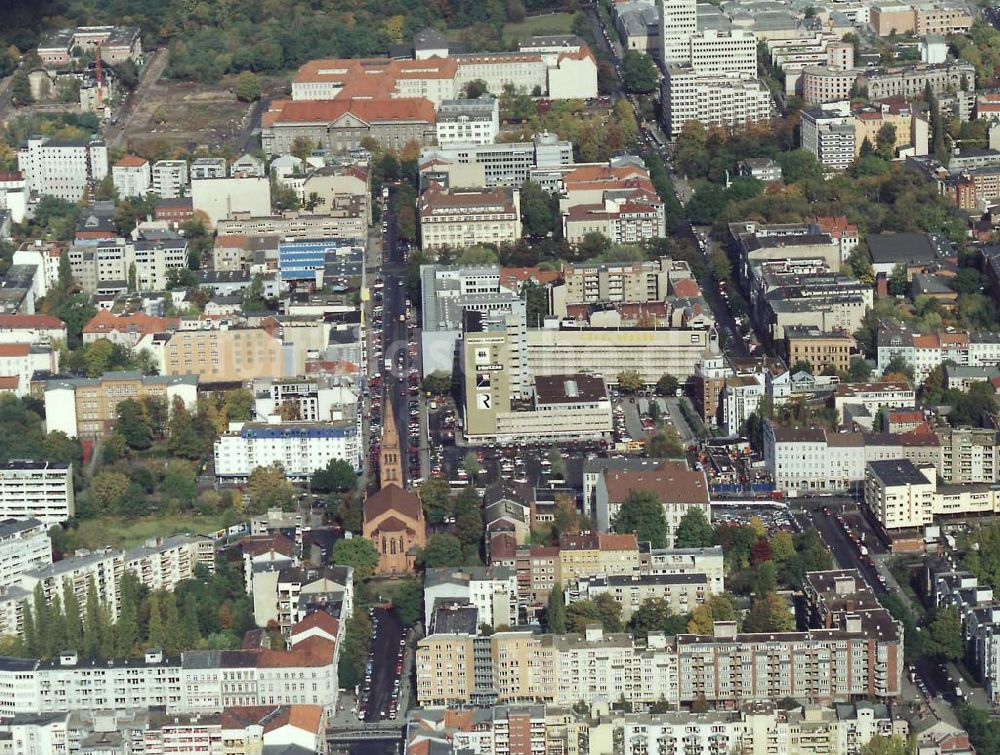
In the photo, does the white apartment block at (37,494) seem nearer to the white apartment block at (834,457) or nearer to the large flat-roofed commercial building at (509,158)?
the white apartment block at (834,457)

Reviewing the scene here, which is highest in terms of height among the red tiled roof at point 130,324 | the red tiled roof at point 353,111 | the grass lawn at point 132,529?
the red tiled roof at point 353,111

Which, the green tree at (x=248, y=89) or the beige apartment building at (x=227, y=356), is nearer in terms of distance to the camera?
the beige apartment building at (x=227, y=356)

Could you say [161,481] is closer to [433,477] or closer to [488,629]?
[433,477]

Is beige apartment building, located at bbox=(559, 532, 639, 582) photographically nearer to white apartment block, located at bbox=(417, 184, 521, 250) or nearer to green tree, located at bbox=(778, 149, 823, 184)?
white apartment block, located at bbox=(417, 184, 521, 250)

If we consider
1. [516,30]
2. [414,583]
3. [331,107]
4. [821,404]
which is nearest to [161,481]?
[414,583]

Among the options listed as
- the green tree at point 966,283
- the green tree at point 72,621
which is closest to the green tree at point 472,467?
the green tree at point 72,621
